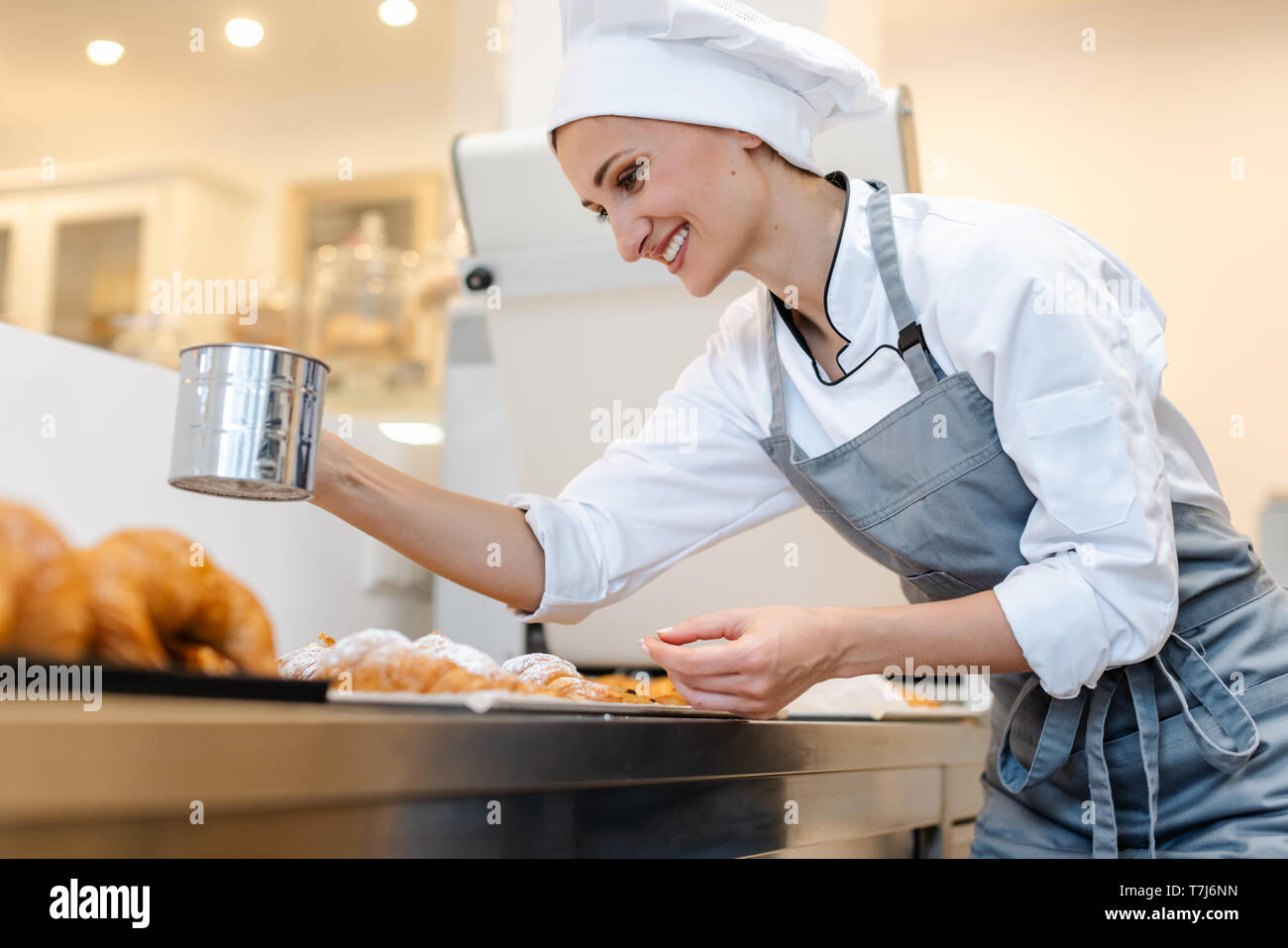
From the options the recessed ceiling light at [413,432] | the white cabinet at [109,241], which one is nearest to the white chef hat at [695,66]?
the recessed ceiling light at [413,432]

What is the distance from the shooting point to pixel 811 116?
3.84 ft

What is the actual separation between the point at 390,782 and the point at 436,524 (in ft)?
2.05

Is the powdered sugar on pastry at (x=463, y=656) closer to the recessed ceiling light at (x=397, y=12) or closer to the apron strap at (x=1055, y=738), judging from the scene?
the apron strap at (x=1055, y=738)

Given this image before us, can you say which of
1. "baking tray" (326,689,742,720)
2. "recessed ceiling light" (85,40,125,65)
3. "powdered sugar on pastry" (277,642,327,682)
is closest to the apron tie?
"baking tray" (326,689,742,720)

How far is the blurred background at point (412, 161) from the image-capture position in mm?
2904

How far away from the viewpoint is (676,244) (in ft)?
3.68

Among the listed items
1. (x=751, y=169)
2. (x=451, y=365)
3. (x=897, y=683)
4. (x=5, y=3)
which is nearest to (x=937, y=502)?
(x=751, y=169)

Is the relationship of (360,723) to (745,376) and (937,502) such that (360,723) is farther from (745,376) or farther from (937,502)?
(745,376)

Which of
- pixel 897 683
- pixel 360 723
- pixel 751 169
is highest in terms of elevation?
pixel 751 169

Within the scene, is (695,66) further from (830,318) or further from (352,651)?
(352,651)

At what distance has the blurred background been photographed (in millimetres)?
2904

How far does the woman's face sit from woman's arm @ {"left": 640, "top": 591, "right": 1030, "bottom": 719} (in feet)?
1.26
